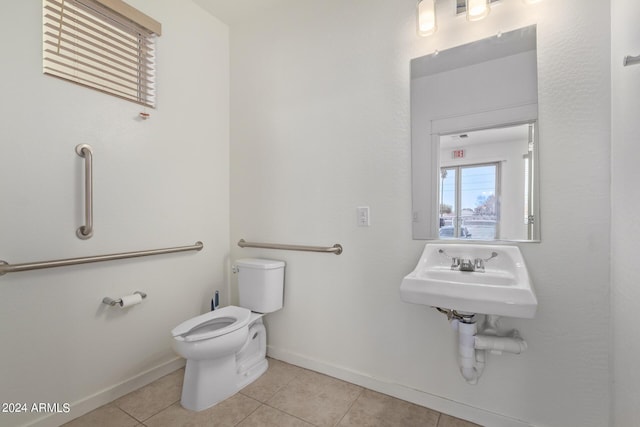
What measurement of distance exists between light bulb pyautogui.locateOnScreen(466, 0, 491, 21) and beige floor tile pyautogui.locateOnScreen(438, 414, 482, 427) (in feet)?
6.44

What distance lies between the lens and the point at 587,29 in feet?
3.87

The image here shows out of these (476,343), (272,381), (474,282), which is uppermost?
(474,282)

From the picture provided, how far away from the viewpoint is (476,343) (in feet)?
4.24

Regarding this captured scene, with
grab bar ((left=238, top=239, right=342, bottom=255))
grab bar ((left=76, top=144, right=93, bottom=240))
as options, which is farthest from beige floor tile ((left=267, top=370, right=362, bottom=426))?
grab bar ((left=76, top=144, right=93, bottom=240))

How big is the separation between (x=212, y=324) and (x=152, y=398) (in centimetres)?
48

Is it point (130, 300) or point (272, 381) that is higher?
point (130, 300)

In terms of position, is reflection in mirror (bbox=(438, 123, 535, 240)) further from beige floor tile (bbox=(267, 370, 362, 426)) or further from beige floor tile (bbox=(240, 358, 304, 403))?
beige floor tile (bbox=(240, 358, 304, 403))

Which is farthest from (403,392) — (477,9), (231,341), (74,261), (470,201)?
(477,9)

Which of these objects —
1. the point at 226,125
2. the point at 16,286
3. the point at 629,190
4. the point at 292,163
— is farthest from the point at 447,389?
the point at 226,125

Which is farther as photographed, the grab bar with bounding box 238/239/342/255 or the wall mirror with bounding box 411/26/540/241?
the grab bar with bounding box 238/239/342/255

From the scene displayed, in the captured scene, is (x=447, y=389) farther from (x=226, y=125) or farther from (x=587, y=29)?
(x=226, y=125)

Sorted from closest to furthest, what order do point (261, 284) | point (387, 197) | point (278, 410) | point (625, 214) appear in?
point (625, 214) → point (278, 410) → point (387, 197) → point (261, 284)

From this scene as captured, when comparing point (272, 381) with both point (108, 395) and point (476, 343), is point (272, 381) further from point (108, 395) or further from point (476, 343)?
point (476, 343)

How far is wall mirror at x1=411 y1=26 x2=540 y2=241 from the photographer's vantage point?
4.28ft
